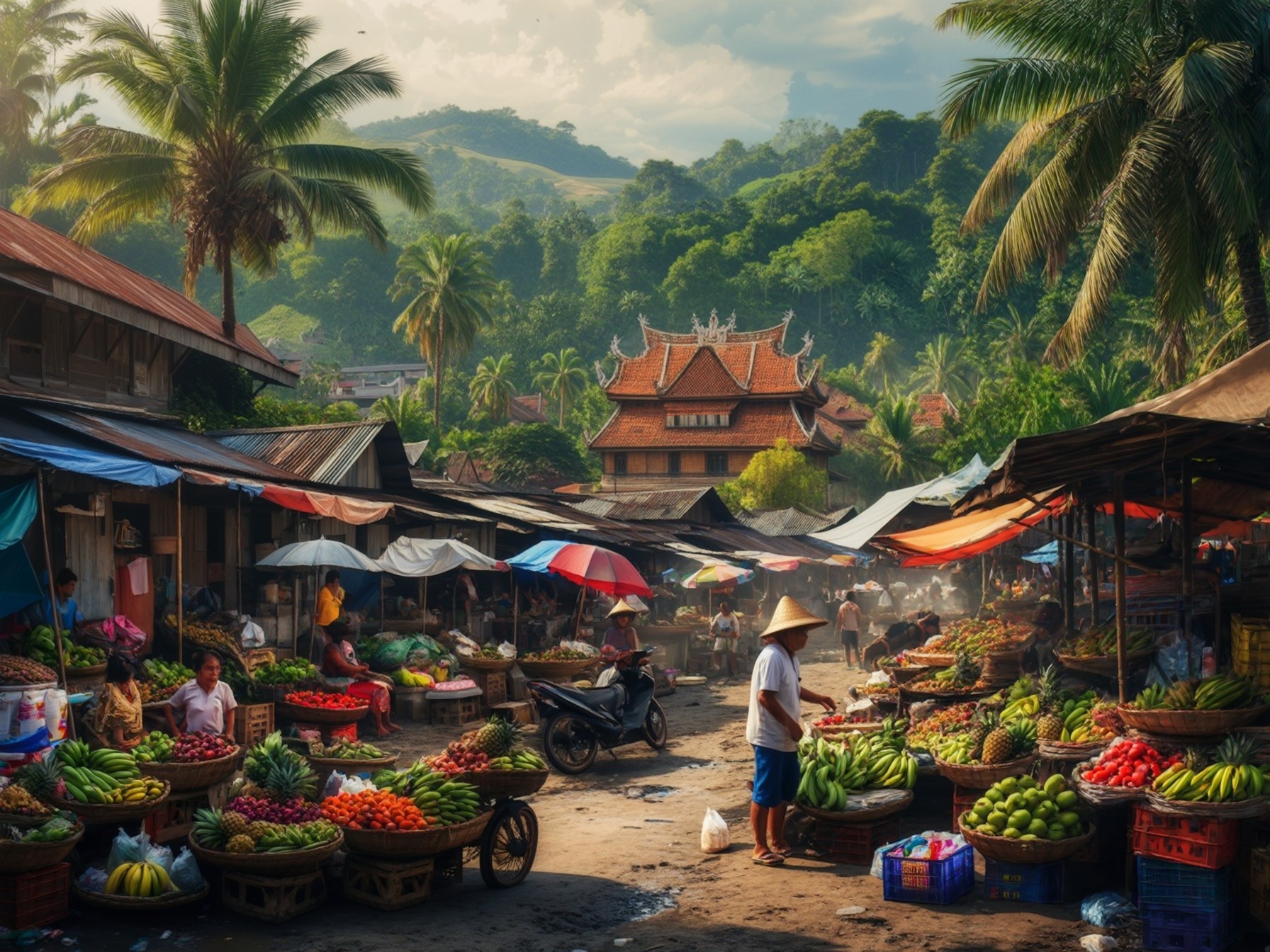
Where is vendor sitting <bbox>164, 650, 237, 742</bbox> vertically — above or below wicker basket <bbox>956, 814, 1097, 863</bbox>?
above

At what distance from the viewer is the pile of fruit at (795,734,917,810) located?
8.61 m

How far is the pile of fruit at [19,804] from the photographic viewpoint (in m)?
6.90

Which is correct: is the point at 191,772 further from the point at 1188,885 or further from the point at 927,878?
the point at 1188,885

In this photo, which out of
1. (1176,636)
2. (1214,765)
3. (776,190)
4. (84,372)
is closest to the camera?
(1214,765)

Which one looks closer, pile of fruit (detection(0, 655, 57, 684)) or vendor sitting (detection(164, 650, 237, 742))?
pile of fruit (detection(0, 655, 57, 684))

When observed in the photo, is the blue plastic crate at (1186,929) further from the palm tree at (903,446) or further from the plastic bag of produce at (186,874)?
the palm tree at (903,446)

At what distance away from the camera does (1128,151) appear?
42.3 feet

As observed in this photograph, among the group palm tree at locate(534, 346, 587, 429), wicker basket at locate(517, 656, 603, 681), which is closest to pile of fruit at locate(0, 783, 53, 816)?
wicker basket at locate(517, 656, 603, 681)

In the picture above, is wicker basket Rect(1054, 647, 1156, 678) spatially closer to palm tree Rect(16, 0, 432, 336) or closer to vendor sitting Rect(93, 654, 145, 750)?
vendor sitting Rect(93, 654, 145, 750)

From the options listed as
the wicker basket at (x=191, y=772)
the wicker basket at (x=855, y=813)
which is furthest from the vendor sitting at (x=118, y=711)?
the wicker basket at (x=855, y=813)

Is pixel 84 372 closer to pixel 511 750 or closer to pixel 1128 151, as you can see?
pixel 511 750

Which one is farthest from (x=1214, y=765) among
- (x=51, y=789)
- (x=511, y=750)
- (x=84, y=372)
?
(x=84, y=372)

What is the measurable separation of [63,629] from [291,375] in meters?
13.3

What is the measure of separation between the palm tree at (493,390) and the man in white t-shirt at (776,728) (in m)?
53.0
